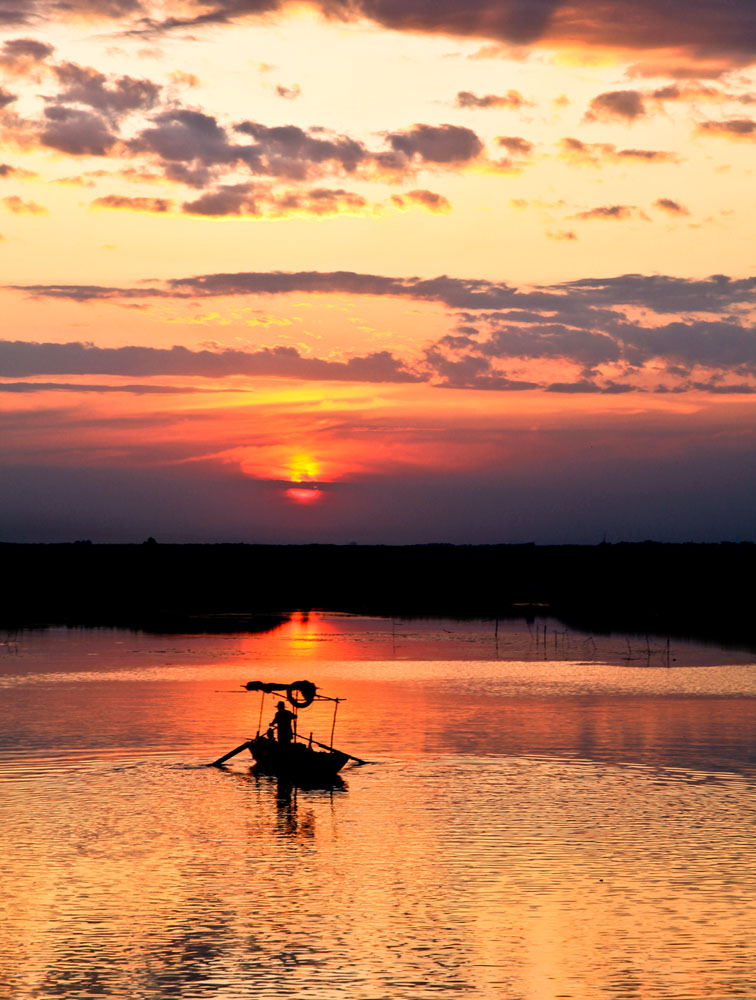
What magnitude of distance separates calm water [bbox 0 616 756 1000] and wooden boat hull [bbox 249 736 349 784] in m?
1.01

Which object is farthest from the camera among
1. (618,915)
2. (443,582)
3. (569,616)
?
(443,582)

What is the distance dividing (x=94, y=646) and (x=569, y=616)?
53.5 meters

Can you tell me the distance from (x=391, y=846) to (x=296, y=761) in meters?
11.1

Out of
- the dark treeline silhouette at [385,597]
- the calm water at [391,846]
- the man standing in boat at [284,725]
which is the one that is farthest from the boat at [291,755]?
the dark treeline silhouette at [385,597]

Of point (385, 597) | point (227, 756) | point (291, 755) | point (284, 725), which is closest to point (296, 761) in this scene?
point (291, 755)

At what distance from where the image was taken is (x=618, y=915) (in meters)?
29.7

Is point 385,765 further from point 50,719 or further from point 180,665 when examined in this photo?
point 180,665

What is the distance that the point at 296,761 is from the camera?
47.4 meters

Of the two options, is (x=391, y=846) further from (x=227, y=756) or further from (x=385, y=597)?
(x=385, y=597)

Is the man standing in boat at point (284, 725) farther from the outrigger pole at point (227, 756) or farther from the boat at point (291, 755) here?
the outrigger pole at point (227, 756)

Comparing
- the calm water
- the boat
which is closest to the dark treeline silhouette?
the calm water

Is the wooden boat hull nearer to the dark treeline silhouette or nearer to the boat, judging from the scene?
the boat

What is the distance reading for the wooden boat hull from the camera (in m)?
46.5

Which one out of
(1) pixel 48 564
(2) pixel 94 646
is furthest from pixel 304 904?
(1) pixel 48 564
